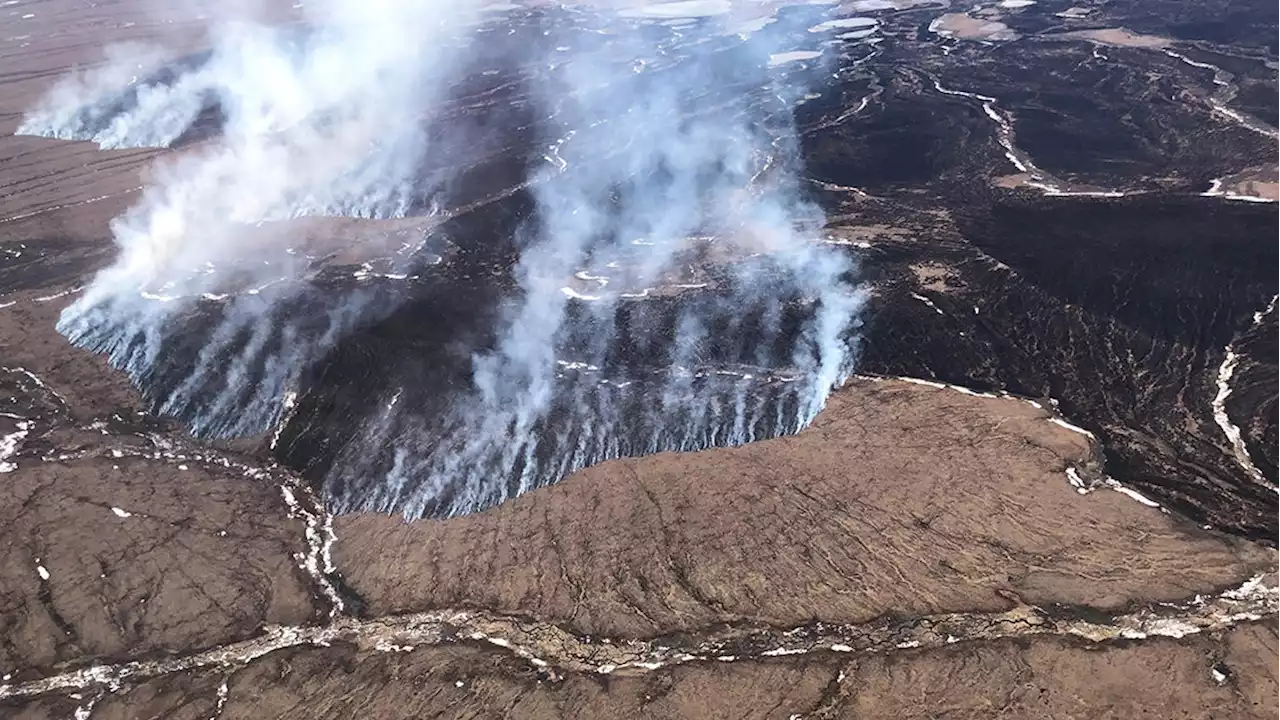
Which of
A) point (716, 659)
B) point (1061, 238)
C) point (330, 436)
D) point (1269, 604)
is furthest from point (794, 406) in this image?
point (1061, 238)

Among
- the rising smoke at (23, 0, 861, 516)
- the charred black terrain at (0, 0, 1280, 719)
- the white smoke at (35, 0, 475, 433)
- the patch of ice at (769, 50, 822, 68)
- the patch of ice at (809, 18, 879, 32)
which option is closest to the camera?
the charred black terrain at (0, 0, 1280, 719)

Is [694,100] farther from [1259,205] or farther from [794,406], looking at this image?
[794,406]

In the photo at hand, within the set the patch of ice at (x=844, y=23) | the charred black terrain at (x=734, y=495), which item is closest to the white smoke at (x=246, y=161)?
the charred black terrain at (x=734, y=495)

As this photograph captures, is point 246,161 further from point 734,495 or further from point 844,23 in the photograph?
point 844,23

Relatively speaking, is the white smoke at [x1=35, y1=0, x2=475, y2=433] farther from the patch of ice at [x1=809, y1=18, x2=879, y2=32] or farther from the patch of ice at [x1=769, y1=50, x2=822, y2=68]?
the patch of ice at [x1=809, y1=18, x2=879, y2=32]

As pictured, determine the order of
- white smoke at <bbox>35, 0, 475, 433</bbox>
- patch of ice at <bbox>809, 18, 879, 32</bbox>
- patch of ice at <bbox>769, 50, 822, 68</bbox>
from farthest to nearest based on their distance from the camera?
patch of ice at <bbox>809, 18, 879, 32</bbox> → patch of ice at <bbox>769, 50, 822, 68</bbox> → white smoke at <bbox>35, 0, 475, 433</bbox>

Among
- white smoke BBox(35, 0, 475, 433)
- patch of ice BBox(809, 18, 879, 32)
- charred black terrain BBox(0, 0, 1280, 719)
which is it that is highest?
white smoke BBox(35, 0, 475, 433)

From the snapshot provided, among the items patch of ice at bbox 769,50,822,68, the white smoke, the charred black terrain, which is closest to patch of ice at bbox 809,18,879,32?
patch of ice at bbox 769,50,822,68

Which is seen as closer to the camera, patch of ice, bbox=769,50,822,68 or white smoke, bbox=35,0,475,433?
white smoke, bbox=35,0,475,433

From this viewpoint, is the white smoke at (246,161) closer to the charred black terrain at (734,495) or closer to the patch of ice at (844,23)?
the charred black terrain at (734,495)

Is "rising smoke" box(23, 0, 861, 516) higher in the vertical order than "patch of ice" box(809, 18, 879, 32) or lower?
higher
